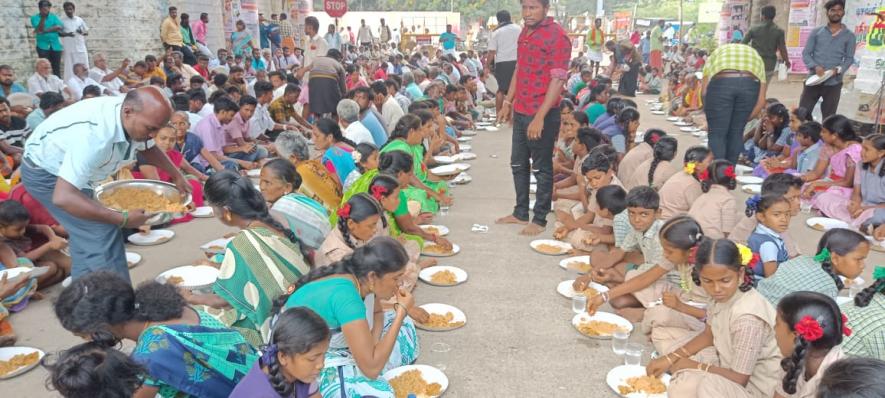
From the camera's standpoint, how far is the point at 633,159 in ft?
19.4

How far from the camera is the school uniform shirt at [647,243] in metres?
3.85

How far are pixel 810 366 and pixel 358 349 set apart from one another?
5.88 feet

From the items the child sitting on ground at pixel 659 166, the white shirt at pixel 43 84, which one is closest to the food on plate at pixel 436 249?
the child sitting on ground at pixel 659 166

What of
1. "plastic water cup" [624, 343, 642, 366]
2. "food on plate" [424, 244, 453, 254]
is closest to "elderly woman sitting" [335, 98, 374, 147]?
"food on plate" [424, 244, 453, 254]

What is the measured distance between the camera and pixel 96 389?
179cm

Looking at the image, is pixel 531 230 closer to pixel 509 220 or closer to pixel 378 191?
pixel 509 220

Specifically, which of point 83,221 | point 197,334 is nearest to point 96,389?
point 197,334

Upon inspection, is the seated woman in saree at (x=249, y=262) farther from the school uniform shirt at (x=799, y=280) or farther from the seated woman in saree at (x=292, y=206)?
the school uniform shirt at (x=799, y=280)

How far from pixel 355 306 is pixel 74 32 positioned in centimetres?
1010

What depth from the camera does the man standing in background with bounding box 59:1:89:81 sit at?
32.6ft

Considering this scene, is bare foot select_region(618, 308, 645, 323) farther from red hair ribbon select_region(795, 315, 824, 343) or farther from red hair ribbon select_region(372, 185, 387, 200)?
red hair ribbon select_region(372, 185, 387, 200)

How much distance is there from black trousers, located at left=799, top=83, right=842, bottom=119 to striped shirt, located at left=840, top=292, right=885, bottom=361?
21.1ft

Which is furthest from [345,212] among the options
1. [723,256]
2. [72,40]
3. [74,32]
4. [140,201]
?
[72,40]

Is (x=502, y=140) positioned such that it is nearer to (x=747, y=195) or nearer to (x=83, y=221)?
(x=747, y=195)
